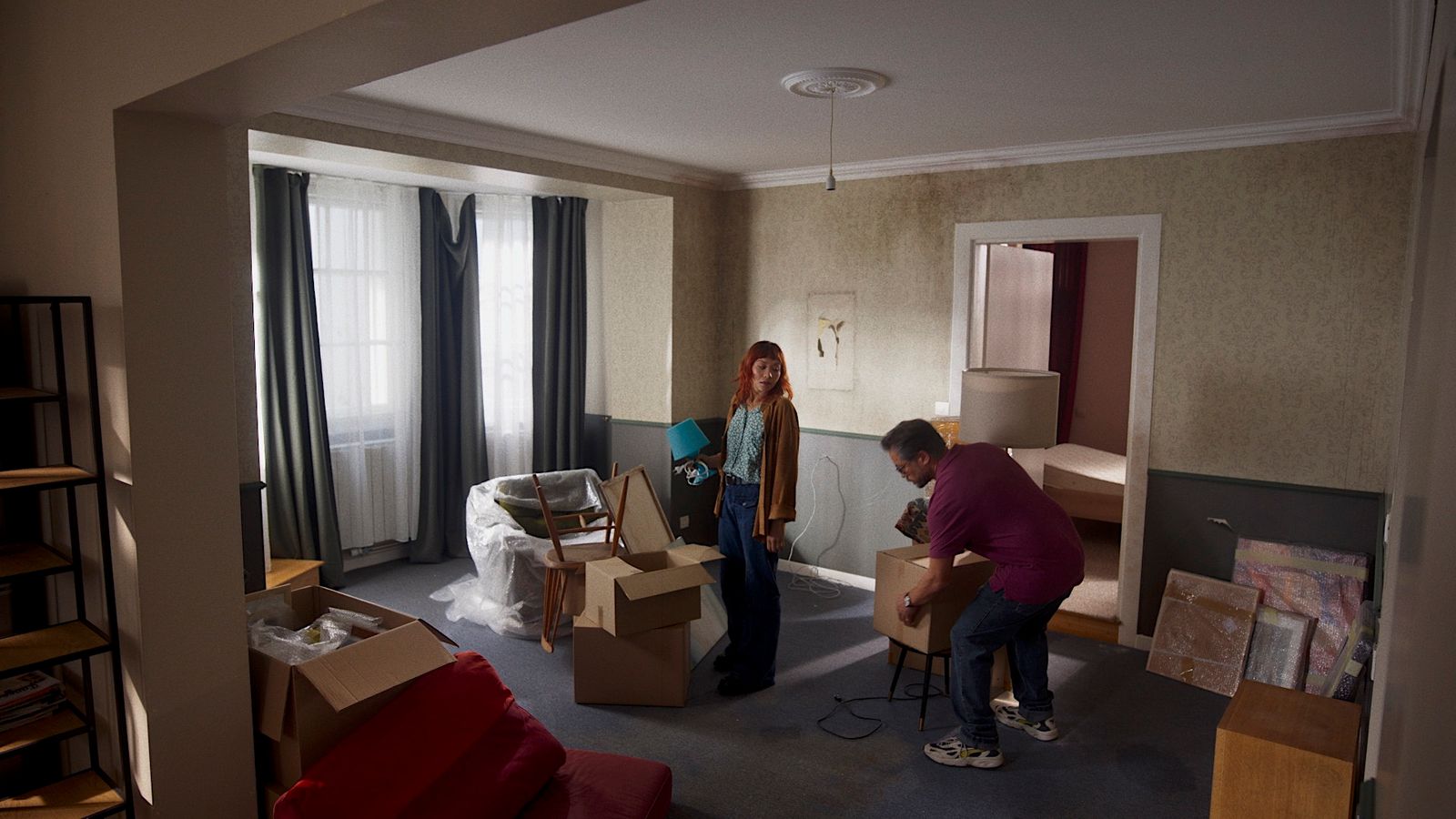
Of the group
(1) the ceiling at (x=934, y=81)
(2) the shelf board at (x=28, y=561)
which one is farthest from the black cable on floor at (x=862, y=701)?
(2) the shelf board at (x=28, y=561)

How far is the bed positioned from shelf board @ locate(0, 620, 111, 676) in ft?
16.3

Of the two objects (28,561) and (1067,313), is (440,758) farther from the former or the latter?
(1067,313)

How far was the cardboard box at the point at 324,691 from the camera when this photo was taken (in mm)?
2346

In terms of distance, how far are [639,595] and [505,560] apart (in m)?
1.33

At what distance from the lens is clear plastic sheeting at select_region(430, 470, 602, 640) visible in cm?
437

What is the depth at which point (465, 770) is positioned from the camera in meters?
2.46

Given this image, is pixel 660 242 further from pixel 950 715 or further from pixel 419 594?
pixel 950 715

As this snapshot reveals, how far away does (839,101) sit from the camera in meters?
3.59

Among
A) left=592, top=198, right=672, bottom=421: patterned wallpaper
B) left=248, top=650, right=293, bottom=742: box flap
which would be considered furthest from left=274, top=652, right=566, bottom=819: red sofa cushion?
left=592, top=198, right=672, bottom=421: patterned wallpaper

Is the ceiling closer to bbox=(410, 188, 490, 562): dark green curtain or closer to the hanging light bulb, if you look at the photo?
the hanging light bulb

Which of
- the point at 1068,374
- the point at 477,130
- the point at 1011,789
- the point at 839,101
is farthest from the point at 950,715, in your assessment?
the point at 1068,374

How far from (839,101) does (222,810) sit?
3.16 metres

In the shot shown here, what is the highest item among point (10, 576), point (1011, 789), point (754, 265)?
point (754, 265)

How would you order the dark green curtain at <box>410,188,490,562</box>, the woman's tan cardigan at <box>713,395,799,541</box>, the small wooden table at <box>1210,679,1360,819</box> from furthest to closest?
the dark green curtain at <box>410,188,490,562</box>
the woman's tan cardigan at <box>713,395,799,541</box>
the small wooden table at <box>1210,679,1360,819</box>
